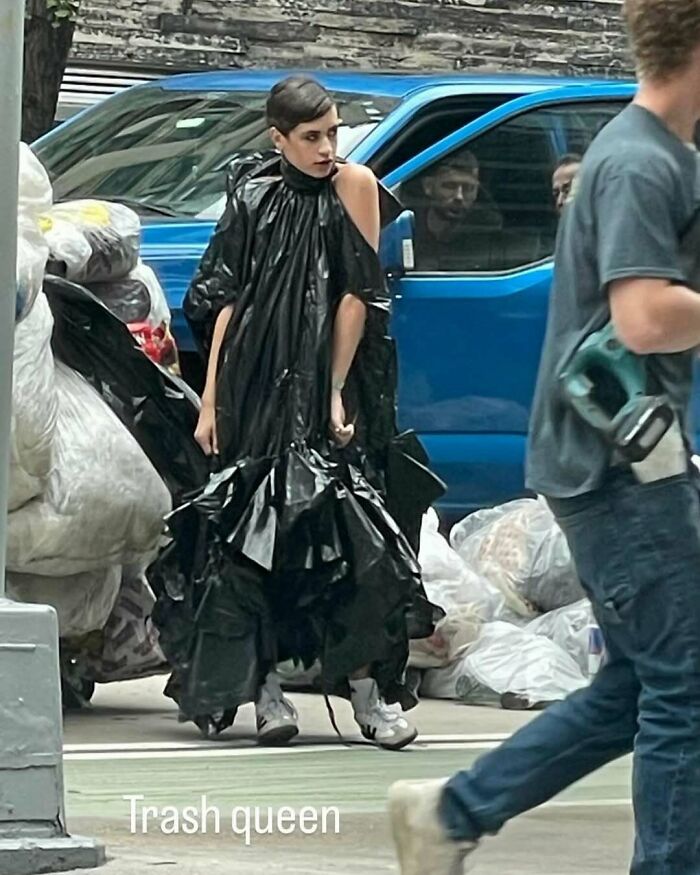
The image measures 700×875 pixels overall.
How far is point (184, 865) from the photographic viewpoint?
185 inches

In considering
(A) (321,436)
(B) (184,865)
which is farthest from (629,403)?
(A) (321,436)

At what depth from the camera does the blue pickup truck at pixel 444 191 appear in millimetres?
8820

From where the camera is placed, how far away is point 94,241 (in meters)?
7.11

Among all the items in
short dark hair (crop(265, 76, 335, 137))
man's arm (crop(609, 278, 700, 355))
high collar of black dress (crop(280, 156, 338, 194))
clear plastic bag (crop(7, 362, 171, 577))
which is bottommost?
clear plastic bag (crop(7, 362, 171, 577))

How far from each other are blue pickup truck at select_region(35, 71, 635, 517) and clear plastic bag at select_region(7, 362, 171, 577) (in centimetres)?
172

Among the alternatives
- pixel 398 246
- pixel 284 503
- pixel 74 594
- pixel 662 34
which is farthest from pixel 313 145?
pixel 662 34

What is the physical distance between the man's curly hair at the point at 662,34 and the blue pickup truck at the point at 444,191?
4.37 metres

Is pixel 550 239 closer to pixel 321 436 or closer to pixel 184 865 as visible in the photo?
pixel 321 436

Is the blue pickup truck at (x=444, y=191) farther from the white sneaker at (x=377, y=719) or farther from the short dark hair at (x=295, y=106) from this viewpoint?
the white sneaker at (x=377, y=719)

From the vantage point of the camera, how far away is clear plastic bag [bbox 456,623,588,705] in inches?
303

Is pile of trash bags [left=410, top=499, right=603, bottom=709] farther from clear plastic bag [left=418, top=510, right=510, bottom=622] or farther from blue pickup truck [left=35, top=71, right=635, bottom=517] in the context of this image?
blue pickup truck [left=35, top=71, right=635, bottom=517]

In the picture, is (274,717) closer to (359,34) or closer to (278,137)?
(278,137)

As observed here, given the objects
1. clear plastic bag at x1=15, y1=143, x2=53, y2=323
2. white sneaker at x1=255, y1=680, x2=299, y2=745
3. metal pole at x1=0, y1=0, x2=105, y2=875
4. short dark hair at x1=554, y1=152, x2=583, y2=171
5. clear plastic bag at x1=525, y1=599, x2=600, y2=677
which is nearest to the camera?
metal pole at x1=0, y1=0, x2=105, y2=875

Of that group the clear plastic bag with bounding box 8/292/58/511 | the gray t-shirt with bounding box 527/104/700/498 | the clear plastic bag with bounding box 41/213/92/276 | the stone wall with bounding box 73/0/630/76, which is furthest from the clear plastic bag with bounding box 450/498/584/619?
the stone wall with bounding box 73/0/630/76
